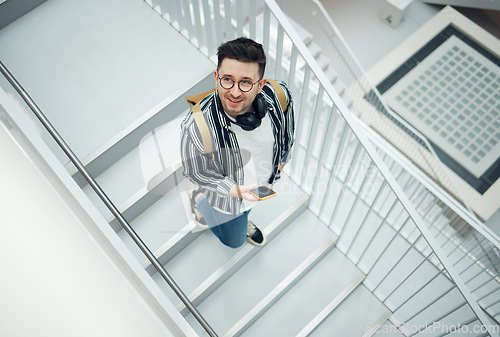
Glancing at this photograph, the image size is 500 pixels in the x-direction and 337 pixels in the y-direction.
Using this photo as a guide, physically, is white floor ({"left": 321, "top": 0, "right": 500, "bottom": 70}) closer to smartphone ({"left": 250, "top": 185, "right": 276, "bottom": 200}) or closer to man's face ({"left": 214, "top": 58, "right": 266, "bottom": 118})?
smartphone ({"left": 250, "top": 185, "right": 276, "bottom": 200})

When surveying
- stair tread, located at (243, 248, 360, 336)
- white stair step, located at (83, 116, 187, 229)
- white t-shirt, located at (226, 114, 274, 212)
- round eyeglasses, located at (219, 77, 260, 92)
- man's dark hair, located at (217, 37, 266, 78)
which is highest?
white stair step, located at (83, 116, 187, 229)

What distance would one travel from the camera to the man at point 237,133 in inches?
64.6

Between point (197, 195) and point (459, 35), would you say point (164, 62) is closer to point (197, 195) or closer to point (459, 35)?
point (197, 195)

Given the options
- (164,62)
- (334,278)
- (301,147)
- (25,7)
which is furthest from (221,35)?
(334,278)

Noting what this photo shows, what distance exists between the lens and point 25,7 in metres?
3.02

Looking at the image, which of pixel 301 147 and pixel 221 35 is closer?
pixel 221 35

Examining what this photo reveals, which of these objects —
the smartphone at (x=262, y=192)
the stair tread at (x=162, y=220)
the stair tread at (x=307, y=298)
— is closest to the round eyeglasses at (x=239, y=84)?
the smartphone at (x=262, y=192)

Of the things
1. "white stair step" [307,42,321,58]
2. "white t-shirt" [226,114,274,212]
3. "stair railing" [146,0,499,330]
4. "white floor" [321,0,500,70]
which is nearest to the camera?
"white t-shirt" [226,114,274,212]

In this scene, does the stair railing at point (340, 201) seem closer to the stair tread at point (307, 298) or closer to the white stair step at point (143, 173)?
the stair tread at point (307, 298)

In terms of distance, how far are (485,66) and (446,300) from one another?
4014 mm

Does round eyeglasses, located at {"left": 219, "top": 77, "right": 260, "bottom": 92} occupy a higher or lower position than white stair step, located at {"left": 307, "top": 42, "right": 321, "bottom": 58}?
lower

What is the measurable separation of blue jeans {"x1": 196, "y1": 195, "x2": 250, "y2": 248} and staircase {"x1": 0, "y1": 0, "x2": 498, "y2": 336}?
270 mm

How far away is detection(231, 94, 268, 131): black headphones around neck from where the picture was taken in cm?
177

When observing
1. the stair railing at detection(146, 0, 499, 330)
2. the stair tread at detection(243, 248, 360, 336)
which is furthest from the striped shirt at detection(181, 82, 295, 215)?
the stair tread at detection(243, 248, 360, 336)
